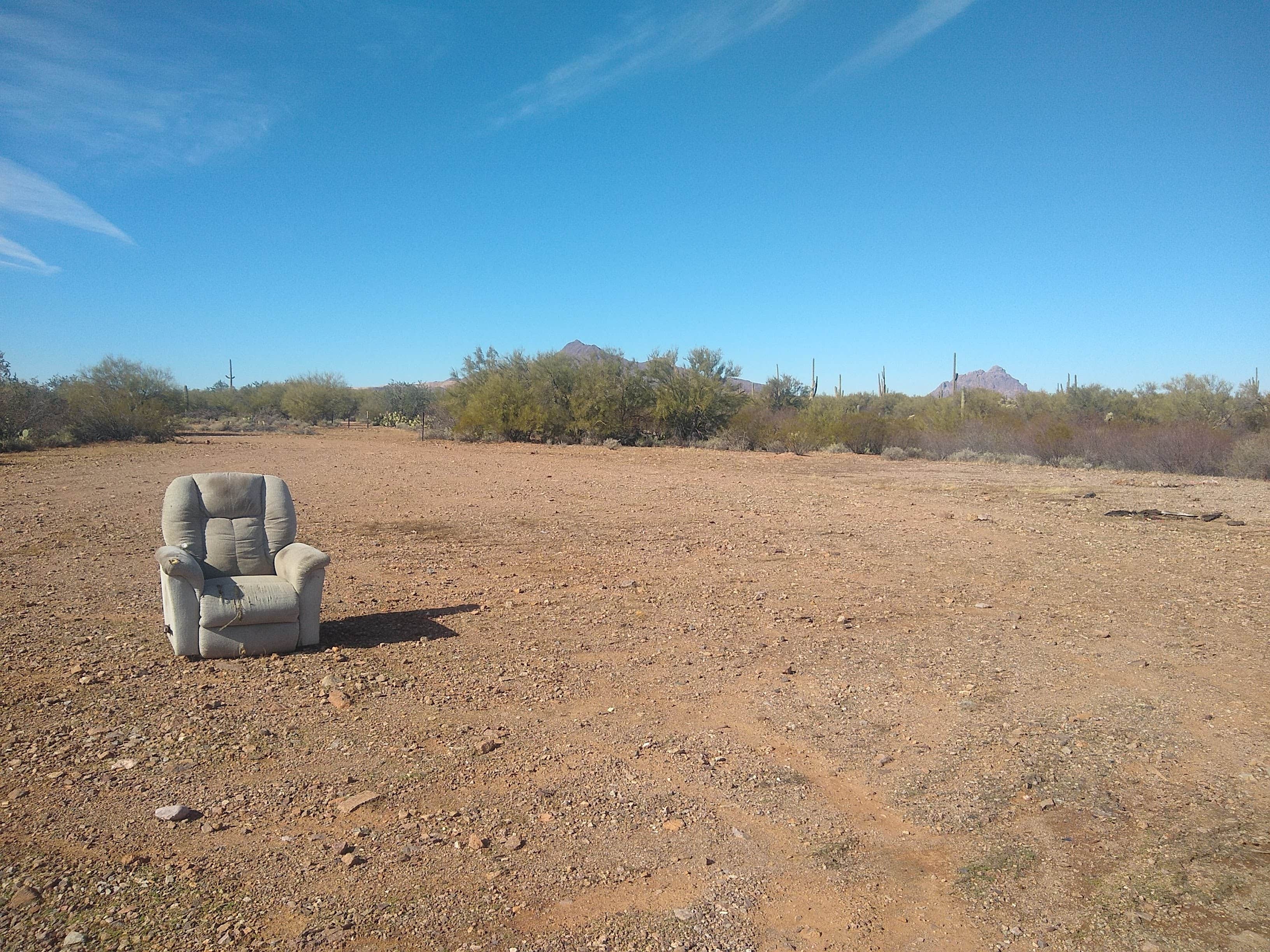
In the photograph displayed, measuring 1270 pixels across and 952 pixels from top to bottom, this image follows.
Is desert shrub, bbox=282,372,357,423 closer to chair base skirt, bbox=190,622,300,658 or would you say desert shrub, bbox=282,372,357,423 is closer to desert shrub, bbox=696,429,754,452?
desert shrub, bbox=696,429,754,452

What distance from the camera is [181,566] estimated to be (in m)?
5.86

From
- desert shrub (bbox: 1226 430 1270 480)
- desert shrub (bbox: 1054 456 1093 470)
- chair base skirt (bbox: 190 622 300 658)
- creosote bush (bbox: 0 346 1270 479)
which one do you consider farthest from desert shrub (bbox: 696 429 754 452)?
chair base skirt (bbox: 190 622 300 658)

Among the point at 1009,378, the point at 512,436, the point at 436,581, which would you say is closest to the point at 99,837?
the point at 436,581

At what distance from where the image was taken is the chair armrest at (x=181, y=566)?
19.2 ft

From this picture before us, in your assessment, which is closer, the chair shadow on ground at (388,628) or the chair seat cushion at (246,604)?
the chair seat cushion at (246,604)

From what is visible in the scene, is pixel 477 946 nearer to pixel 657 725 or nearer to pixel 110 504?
pixel 657 725

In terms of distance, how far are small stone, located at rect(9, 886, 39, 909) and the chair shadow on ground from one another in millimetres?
3259

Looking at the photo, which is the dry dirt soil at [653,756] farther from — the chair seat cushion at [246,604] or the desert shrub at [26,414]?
the desert shrub at [26,414]

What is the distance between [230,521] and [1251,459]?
74.9 feet

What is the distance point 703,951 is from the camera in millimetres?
3010

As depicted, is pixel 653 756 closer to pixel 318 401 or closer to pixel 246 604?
pixel 246 604

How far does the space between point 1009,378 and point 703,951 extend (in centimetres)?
19504

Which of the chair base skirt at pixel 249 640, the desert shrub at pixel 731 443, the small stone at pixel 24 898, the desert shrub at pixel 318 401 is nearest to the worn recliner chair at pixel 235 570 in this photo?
the chair base skirt at pixel 249 640

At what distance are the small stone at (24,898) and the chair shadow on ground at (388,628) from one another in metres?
3.26
